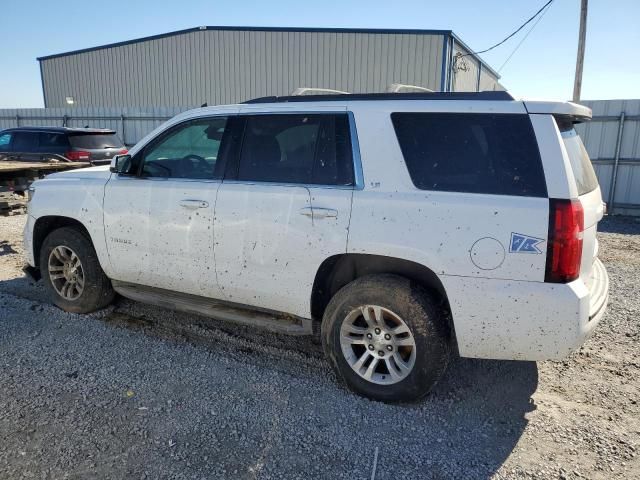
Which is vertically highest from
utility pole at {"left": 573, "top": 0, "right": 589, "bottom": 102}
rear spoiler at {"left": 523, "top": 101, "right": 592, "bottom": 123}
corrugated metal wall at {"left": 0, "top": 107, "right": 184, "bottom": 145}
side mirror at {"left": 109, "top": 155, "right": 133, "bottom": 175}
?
utility pole at {"left": 573, "top": 0, "right": 589, "bottom": 102}

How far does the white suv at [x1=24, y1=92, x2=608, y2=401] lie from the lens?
287 cm

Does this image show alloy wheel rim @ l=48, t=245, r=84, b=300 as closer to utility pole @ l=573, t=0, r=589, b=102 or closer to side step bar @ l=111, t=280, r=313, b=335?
side step bar @ l=111, t=280, r=313, b=335

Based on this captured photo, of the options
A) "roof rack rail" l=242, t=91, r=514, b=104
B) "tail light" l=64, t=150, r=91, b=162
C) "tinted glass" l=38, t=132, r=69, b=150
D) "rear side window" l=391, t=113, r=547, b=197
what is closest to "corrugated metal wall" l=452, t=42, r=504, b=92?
"tail light" l=64, t=150, r=91, b=162

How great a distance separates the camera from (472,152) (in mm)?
3062

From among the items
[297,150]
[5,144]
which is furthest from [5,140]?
[297,150]

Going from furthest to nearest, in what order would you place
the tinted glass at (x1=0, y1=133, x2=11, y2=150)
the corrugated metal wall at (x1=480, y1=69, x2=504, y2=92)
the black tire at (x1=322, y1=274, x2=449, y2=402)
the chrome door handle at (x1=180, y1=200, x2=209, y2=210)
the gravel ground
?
the corrugated metal wall at (x1=480, y1=69, x2=504, y2=92)
the tinted glass at (x1=0, y1=133, x2=11, y2=150)
the chrome door handle at (x1=180, y1=200, x2=209, y2=210)
the black tire at (x1=322, y1=274, x2=449, y2=402)
the gravel ground

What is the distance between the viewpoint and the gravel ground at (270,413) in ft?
8.94

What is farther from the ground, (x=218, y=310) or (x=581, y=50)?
(x=581, y=50)

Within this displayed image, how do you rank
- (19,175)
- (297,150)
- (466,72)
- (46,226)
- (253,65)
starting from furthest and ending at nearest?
(466,72)
(253,65)
(19,175)
(46,226)
(297,150)

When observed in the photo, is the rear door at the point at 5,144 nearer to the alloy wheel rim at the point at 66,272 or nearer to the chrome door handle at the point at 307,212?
the alloy wheel rim at the point at 66,272

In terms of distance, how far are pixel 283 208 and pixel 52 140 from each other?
10.5 metres

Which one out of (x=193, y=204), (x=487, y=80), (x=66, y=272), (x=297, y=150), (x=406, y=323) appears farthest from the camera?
(x=487, y=80)

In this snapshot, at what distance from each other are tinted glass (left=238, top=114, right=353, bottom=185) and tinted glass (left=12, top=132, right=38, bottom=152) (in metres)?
10.4

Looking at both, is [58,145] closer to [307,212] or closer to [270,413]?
[307,212]
